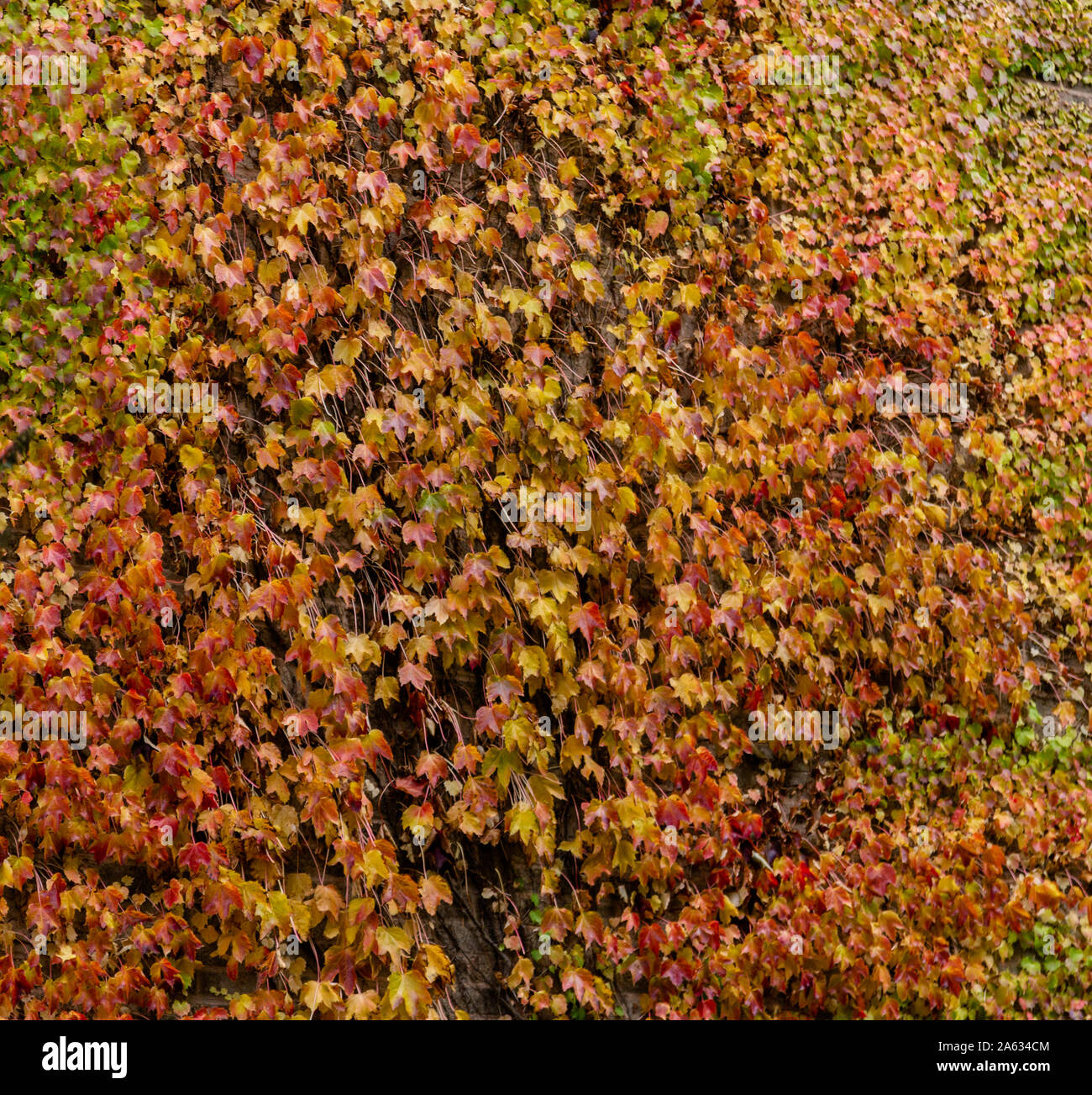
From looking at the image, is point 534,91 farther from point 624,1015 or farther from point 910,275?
point 624,1015

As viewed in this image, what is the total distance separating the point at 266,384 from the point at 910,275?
9.11ft

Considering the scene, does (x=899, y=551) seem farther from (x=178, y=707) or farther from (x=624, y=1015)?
(x=178, y=707)

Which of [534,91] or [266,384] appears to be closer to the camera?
[266,384]

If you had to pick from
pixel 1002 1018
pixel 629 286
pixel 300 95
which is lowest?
pixel 1002 1018

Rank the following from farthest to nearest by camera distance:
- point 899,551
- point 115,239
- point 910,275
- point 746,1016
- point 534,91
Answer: point 910,275
point 899,551
point 534,91
point 746,1016
point 115,239

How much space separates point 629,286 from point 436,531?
121 centimetres

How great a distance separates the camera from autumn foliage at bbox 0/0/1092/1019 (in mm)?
2744

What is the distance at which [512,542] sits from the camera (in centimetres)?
312

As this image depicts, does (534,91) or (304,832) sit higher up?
(534,91)

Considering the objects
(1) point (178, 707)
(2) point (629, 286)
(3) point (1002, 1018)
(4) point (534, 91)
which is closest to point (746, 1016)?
(3) point (1002, 1018)

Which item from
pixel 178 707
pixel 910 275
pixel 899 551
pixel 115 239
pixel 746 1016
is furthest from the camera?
pixel 910 275

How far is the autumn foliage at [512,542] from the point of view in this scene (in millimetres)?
2744

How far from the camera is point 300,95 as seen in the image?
3.20 m
